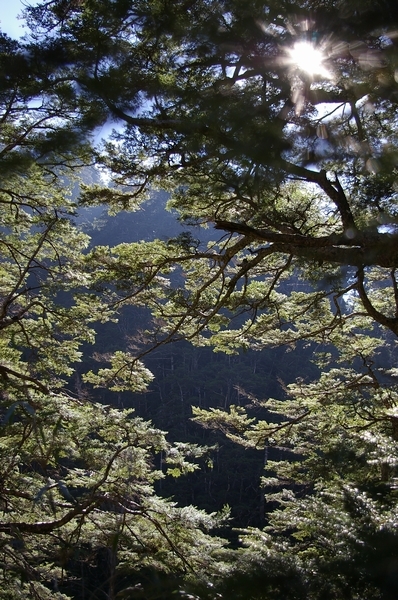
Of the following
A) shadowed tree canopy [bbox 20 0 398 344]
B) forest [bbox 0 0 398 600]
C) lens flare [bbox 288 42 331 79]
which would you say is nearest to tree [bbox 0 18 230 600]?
forest [bbox 0 0 398 600]

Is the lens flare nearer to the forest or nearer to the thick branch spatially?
the forest

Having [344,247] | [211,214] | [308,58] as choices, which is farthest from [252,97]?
[211,214]

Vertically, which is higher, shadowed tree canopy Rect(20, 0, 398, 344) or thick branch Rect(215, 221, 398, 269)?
shadowed tree canopy Rect(20, 0, 398, 344)

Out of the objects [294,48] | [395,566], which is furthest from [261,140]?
[395,566]

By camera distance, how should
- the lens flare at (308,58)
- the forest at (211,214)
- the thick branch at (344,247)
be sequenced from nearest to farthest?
the forest at (211,214) → the thick branch at (344,247) → the lens flare at (308,58)

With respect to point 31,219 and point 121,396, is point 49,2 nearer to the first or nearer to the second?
point 31,219

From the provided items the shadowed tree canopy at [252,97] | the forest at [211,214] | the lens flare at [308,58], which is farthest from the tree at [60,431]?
the lens flare at [308,58]

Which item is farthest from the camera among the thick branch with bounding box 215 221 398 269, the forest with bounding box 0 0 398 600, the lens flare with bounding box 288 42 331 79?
the lens flare with bounding box 288 42 331 79

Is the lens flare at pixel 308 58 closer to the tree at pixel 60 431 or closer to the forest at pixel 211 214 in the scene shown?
the forest at pixel 211 214

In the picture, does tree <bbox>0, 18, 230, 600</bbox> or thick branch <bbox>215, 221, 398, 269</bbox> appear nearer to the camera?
thick branch <bbox>215, 221, 398, 269</bbox>

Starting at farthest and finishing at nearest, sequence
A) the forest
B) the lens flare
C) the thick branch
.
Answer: the lens flare → the thick branch → the forest

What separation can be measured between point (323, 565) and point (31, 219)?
466 cm

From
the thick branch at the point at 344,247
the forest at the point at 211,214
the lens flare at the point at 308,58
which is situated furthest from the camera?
the lens flare at the point at 308,58

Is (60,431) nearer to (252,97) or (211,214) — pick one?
(211,214)
